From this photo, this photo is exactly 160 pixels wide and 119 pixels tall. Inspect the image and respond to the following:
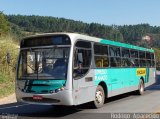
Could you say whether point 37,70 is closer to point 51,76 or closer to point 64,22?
point 51,76

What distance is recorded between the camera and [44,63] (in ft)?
41.1

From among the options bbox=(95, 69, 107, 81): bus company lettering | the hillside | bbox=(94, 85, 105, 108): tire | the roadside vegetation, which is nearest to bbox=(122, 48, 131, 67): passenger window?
bbox=(95, 69, 107, 81): bus company lettering

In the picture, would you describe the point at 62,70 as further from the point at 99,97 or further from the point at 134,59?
the point at 134,59

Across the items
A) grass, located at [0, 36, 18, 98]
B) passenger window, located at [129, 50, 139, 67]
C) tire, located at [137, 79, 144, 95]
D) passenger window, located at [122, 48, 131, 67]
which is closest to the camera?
passenger window, located at [122, 48, 131, 67]

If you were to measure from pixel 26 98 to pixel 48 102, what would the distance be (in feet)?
2.80

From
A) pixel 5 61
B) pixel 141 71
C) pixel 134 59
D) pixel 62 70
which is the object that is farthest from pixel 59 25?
pixel 62 70

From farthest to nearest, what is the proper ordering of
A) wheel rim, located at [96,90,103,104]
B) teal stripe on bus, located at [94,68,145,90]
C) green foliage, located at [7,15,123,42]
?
green foliage, located at [7,15,123,42]
teal stripe on bus, located at [94,68,145,90]
wheel rim, located at [96,90,103,104]

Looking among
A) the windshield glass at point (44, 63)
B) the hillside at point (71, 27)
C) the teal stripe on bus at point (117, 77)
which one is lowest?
the teal stripe on bus at point (117, 77)

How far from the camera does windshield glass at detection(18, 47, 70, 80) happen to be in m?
12.2

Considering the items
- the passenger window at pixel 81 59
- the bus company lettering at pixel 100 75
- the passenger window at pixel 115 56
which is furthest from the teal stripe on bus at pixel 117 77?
the passenger window at pixel 81 59

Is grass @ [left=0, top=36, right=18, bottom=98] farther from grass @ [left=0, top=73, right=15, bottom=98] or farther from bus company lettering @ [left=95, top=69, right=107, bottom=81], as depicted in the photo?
bus company lettering @ [left=95, top=69, right=107, bottom=81]

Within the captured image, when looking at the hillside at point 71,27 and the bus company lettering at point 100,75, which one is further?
the hillside at point 71,27

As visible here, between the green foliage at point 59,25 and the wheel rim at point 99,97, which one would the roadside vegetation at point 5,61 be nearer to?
the wheel rim at point 99,97

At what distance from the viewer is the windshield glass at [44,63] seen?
40.0ft
